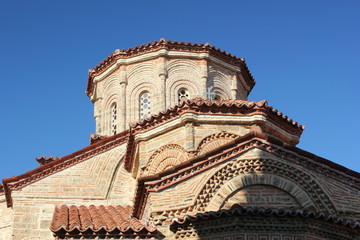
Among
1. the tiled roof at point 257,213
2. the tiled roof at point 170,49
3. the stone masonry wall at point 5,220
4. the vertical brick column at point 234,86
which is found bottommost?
the tiled roof at point 257,213

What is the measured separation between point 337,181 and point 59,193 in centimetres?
594

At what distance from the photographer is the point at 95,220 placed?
409 inches

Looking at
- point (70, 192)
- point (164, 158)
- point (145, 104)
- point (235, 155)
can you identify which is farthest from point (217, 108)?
point (145, 104)

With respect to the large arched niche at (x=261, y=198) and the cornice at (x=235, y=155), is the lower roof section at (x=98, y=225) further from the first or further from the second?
the large arched niche at (x=261, y=198)

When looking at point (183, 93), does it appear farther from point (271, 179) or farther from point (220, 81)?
point (271, 179)

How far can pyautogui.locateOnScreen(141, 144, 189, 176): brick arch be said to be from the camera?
11.4 meters

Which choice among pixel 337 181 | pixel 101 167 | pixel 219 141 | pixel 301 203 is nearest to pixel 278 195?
pixel 301 203

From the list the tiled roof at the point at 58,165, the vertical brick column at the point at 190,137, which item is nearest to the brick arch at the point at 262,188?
the vertical brick column at the point at 190,137

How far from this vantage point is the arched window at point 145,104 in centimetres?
1568

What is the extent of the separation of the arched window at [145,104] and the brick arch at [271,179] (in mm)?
6160

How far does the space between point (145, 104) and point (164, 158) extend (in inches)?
178

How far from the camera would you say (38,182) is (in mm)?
12672

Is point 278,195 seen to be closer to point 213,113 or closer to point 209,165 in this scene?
point 209,165

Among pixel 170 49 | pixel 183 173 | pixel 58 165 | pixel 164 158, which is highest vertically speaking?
pixel 170 49
